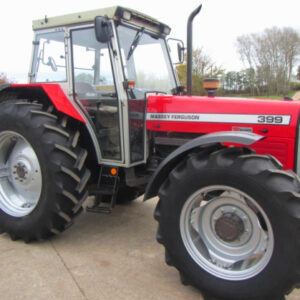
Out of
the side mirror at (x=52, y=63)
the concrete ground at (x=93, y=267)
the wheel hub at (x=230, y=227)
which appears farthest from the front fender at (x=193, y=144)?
the side mirror at (x=52, y=63)

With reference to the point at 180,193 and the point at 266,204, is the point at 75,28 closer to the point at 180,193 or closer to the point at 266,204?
the point at 180,193

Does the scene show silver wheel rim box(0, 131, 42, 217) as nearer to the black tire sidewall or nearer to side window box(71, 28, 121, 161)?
side window box(71, 28, 121, 161)

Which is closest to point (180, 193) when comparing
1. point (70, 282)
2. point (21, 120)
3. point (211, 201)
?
point (211, 201)

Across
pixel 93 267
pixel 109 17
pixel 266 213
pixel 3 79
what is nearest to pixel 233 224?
pixel 266 213

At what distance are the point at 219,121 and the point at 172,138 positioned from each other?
1.75 ft

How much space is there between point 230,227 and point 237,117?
0.96 metres

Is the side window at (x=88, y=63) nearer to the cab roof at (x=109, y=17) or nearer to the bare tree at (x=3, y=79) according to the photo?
the cab roof at (x=109, y=17)

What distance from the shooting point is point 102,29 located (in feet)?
9.11

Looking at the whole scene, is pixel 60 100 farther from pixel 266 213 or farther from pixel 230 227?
pixel 266 213

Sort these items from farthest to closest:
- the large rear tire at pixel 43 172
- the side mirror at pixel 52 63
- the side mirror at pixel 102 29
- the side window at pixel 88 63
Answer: the side mirror at pixel 52 63 < the side window at pixel 88 63 < the large rear tire at pixel 43 172 < the side mirror at pixel 102 29

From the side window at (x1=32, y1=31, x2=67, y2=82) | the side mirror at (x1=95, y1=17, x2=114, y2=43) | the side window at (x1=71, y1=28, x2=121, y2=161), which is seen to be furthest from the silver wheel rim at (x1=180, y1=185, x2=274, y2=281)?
the side window at (x1=32, y1=31, x2=67, y2=82)

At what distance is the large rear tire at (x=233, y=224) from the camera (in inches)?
77.4

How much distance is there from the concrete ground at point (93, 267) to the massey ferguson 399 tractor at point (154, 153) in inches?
7.1

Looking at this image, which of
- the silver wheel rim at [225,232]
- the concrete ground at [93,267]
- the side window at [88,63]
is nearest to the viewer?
the silver wheel rim at [225,232]
